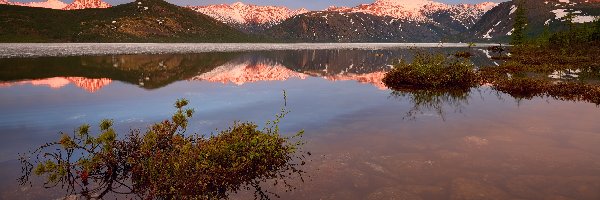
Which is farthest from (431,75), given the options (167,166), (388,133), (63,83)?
(63,83)

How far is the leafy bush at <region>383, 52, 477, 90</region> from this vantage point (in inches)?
961

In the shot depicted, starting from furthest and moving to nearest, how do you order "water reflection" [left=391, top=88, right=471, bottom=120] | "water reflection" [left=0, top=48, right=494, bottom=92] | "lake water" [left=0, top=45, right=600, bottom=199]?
"water reflection" [left=0, top=48, right=494, bottom=92] < "water reflection" [left=391, top=88, right=471, bottom=120] < "lake water" [left=0, top=45, right=600, bottom=199]

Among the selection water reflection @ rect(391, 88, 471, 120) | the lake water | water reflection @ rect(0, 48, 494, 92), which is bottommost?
the lake water

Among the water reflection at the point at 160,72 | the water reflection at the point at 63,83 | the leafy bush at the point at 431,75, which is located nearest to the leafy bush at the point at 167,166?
the leafy bush at the point at 431,75

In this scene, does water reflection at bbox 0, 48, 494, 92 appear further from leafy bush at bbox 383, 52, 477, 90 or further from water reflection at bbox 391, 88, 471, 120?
water reflection at bbox 391, 88, 471, 120

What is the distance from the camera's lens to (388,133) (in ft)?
42.6

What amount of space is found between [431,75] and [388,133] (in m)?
12.7

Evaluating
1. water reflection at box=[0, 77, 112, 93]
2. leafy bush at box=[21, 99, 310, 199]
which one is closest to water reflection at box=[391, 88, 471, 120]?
leafy bush at box=[21, 99, 310, 199]

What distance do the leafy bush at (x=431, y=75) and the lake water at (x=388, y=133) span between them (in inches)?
61.2

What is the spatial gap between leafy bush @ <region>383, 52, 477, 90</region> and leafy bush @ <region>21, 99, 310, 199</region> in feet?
55.2

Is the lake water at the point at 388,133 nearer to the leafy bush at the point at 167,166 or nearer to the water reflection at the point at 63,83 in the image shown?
the leafy bush at the point at 167,166

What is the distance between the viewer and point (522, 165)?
948 cm

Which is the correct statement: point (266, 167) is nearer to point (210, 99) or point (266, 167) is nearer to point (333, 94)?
point (210, 99)

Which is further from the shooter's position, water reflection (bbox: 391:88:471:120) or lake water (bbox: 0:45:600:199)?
water reflection (bbox: 391:88:471:120)
